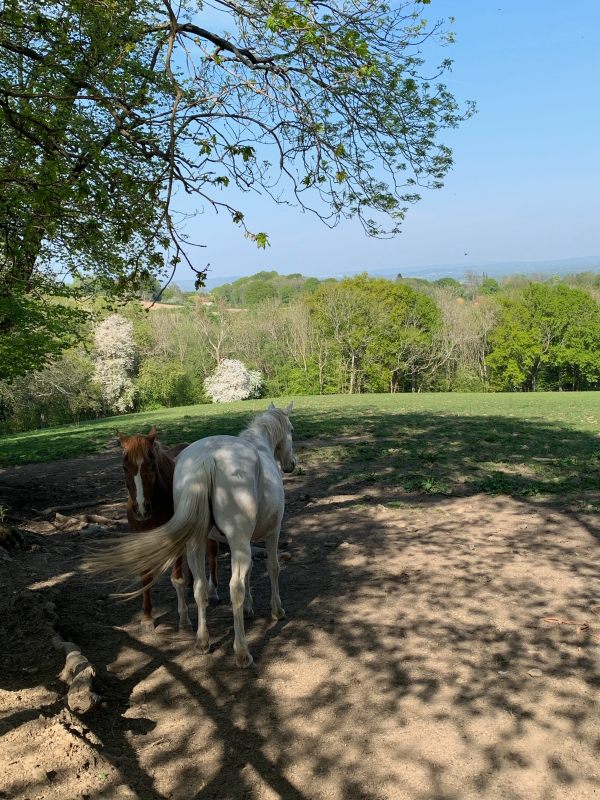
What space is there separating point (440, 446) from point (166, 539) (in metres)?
12.5

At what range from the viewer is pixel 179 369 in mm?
66188

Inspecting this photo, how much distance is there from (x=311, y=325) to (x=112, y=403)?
22.0 m

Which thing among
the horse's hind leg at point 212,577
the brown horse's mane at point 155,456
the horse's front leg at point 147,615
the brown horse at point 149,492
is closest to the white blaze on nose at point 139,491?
the brown horse at point 149,492

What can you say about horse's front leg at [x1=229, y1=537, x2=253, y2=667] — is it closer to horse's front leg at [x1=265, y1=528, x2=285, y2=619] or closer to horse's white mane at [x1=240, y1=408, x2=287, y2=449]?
horse's front leg at [x1=265, y1=528, x2=285, y2=619]

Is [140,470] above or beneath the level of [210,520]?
above

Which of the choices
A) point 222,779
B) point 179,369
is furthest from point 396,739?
point 179,369

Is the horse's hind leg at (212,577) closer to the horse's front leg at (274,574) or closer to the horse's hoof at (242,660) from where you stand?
the horse's front leg at (274,574)

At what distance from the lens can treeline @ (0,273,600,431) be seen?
199 feet

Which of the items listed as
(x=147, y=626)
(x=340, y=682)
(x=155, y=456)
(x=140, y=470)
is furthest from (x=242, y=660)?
(x=155, y=456)

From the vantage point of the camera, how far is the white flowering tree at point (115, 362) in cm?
5956

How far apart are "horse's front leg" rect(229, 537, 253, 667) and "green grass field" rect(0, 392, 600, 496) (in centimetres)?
684

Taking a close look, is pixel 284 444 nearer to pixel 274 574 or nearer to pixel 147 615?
pixel 274 574

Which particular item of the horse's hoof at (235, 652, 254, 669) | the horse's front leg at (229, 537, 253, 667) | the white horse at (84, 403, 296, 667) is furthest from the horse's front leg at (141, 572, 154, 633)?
the horse's hoof at (235, 652, 254, 669)

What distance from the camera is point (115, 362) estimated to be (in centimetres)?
6028
